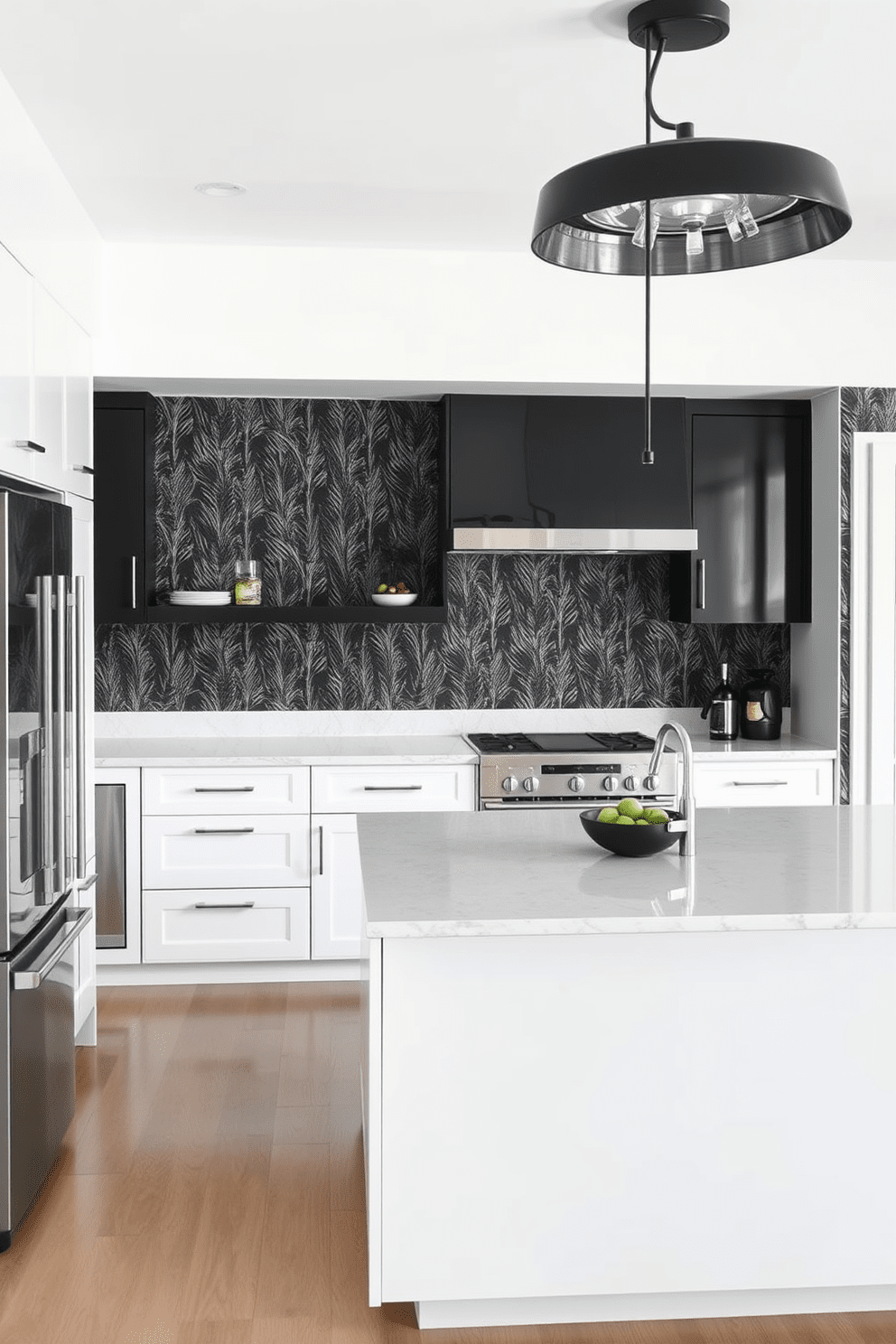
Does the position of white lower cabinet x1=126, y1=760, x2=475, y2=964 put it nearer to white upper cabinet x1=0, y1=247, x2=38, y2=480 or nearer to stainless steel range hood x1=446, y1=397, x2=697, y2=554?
stainless steel range hood x1=446, y1=397, x2=697, y2=554

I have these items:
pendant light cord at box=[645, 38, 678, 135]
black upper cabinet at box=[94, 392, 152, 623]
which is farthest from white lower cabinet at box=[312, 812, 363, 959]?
pendant light cord at box=[645, 38, 678, 135]

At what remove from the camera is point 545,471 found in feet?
15.4

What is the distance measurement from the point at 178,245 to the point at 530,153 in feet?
4.84

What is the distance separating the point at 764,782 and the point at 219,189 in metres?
2.86

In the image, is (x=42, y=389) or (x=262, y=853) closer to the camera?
(x=42, y=389)

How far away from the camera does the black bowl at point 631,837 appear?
2.57 m

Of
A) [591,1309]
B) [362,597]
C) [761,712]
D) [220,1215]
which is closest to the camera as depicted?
[591,1309]

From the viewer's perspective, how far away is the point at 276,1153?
10.4ft

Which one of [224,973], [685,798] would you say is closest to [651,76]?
[685,798]

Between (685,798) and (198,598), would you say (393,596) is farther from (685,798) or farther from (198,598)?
(685,798)

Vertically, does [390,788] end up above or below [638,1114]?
above

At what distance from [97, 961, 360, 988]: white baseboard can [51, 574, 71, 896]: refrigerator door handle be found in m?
1.56

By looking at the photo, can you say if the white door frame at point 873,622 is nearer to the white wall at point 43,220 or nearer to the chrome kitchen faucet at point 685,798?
the chrome kitchen faucet at point 685,798

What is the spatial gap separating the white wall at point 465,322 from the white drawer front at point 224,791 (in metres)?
1.45
